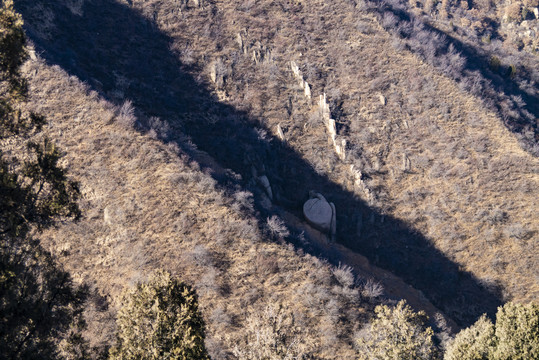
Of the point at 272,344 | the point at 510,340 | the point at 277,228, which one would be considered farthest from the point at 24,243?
the point at 510,340

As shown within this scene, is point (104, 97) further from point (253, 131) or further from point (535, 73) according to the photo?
point (535, 73)

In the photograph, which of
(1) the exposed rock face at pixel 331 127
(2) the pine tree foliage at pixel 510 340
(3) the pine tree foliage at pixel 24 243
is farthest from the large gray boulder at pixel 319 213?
(3) the pine tree foliage at pixel 24 243

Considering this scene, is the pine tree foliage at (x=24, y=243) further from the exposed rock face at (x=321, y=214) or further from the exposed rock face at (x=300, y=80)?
the exposed rock face at (x=300, y=80)

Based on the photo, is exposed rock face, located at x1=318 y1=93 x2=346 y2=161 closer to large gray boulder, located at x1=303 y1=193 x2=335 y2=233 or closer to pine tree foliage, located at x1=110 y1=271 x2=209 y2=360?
large gray boulder, located at x1=303 y1=193 x2=335 y2=233

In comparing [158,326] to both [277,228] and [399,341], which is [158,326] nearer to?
[399,341]

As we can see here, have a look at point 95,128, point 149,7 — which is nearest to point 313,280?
point 95,128
